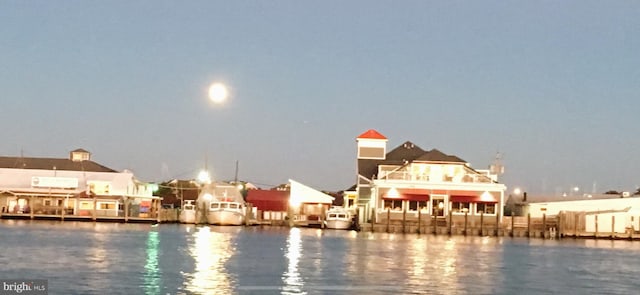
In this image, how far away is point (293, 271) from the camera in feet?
147

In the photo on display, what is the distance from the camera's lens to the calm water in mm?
38500

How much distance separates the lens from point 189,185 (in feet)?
419

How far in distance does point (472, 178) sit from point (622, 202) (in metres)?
14.0

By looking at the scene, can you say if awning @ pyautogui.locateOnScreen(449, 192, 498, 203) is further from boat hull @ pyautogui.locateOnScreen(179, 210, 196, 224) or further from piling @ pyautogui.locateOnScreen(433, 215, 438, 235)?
boat hull @ pyautogui.locateOnScreen(179, 210, 196, 224)

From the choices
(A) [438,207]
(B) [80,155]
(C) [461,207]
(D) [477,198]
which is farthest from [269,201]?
(D) [477,198]

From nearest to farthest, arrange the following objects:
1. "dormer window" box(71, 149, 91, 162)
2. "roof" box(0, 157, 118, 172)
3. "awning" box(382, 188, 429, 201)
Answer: "awning" box(382, 188, 429, 201)
"roof" box(0, 157, 118, 172)
"dormer window" box(71, 149, 91, 162)

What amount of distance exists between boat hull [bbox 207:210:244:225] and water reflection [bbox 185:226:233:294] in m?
19.3

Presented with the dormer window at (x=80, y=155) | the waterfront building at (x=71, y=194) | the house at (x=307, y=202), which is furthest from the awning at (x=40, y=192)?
the house at (x=307, y=202)

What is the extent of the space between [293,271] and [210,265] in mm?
4367

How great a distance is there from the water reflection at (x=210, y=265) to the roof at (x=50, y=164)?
106ft

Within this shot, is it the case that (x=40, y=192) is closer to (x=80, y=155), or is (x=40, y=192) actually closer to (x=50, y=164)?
(x=50, y=164)

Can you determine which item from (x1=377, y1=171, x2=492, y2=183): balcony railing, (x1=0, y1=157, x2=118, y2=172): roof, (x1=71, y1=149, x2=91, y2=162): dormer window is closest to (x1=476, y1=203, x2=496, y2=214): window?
(x1=377, y1=171, x2=492, y2=183): balcony railing

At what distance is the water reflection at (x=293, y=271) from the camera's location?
37531mm

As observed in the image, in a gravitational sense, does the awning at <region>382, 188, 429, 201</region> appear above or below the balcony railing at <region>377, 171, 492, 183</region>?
below
